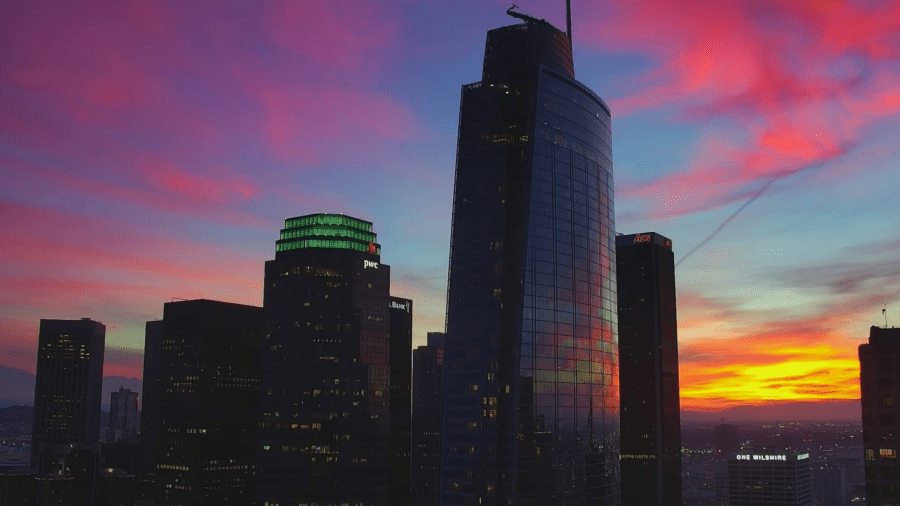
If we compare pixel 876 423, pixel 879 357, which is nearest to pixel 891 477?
pixel 876 423

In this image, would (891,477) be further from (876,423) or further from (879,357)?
(879,357)

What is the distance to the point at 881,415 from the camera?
600ft

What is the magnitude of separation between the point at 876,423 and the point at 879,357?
542 inches

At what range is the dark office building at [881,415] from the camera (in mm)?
178875

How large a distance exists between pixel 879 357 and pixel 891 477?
964 inches

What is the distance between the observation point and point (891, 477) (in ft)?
589

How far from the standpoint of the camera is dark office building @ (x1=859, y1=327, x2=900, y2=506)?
17888 cm

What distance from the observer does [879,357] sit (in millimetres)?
185000

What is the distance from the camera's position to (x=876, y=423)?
18250 cm

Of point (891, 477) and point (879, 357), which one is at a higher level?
point (879, 357)

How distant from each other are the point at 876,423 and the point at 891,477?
1099 centimetres

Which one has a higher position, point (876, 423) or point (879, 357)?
point (879, 357)
